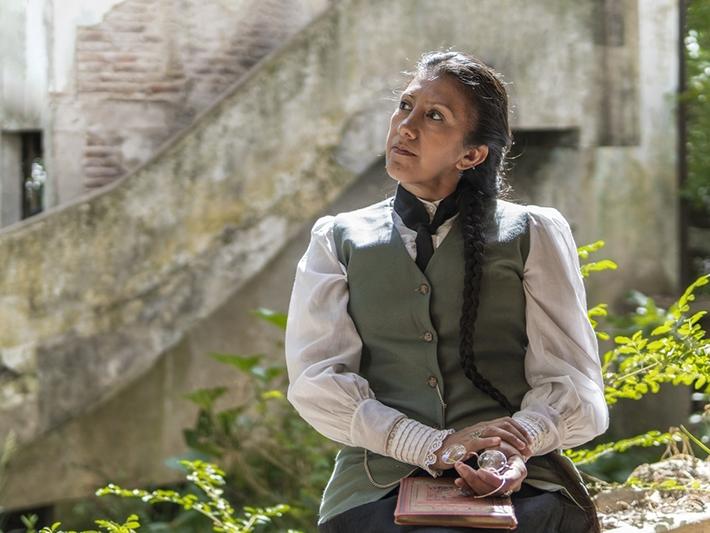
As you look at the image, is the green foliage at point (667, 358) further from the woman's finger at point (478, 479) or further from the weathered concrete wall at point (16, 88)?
the weathered concrete wall at point (16, 88)

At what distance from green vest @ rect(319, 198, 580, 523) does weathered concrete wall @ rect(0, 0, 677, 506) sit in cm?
279

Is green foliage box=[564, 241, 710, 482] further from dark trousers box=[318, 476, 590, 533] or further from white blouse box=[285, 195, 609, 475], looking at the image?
dark trousers box=[318, 476, 590, 533]

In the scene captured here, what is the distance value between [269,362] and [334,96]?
4.97ft

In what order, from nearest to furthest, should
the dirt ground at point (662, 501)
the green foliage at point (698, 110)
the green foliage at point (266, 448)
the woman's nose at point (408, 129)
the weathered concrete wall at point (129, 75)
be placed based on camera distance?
the woman's nose at point (408, 129) < the dirt ground at point (662, 501) < the green foliage at point (266, 448) < the weathered concrete wall at point (129, 75) < the green foliage at point (698, 110)

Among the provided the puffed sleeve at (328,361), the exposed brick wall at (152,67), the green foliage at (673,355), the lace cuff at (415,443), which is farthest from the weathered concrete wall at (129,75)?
the lace cuff at (415,443)

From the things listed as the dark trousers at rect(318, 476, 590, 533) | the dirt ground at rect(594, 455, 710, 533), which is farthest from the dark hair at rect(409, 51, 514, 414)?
the dirt ground at rect(594, 455, 710, 533)

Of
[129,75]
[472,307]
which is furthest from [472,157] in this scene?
[129,75]

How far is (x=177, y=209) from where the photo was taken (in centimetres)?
530

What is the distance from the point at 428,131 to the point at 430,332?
0.45m

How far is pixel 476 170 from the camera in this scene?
269 centimetres

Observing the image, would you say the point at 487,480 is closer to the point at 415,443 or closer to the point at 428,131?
the point at 415,443

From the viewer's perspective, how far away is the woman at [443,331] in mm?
2447

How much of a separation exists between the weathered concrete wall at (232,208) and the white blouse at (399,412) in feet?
8.94

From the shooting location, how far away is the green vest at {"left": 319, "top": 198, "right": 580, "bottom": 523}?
2514 mm
